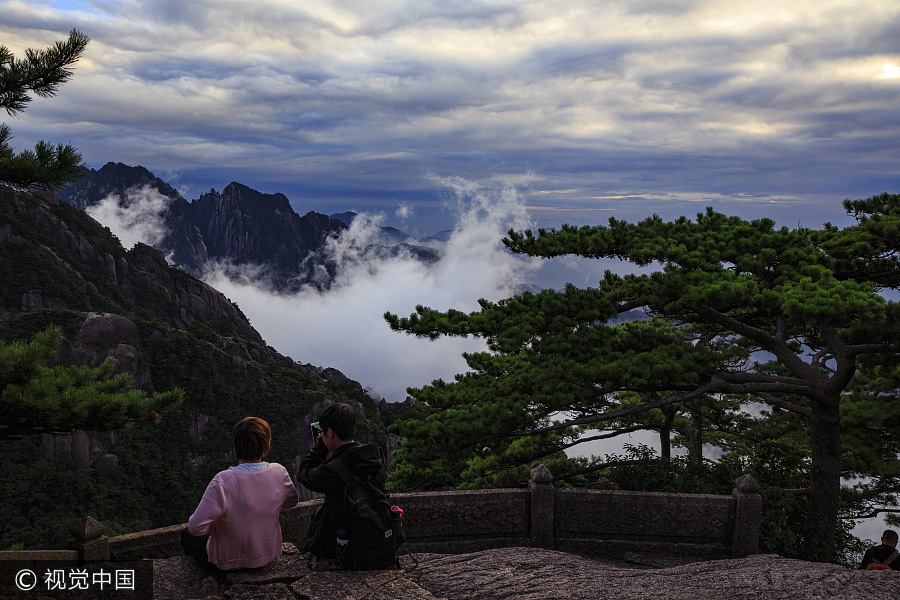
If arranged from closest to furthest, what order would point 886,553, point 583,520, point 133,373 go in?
point 886,553 < point 583,520 < point 133,373

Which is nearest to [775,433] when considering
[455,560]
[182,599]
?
[455,560]

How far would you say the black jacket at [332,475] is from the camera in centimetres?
386

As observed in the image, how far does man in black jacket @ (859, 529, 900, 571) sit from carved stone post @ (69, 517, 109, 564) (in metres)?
8.28

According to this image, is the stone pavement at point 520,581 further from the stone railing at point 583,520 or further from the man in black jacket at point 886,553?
the stone railing at point 583,520

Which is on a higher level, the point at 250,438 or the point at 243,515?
the point at 250,438

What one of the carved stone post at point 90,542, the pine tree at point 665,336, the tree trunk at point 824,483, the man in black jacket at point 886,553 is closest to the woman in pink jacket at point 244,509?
the carved stone post at point 90,542

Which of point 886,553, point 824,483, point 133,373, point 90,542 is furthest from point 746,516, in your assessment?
point 133,373

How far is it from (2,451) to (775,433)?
5134 centimetres

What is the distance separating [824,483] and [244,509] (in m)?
9.62

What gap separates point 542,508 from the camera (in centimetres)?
778

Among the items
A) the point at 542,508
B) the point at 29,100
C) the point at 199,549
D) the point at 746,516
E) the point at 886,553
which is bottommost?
the point at 746,516

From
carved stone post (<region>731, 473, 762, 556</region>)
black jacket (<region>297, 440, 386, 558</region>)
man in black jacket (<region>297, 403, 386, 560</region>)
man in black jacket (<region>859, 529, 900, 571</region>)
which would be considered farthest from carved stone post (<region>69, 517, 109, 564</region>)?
man in black jacket (<region>859, 529, 900, 571</region>)

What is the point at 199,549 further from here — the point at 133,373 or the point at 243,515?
the point at 133,373

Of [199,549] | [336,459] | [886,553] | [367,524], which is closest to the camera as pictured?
[336,459]
